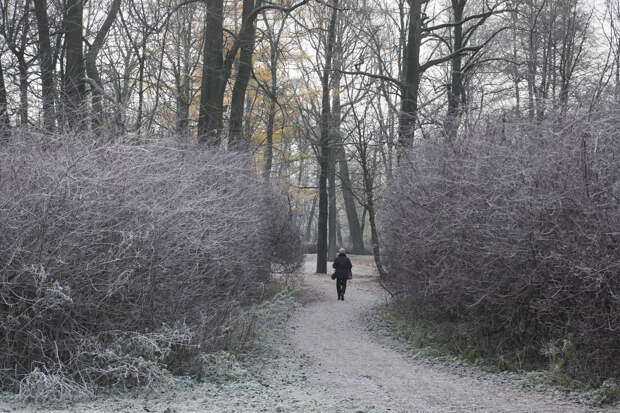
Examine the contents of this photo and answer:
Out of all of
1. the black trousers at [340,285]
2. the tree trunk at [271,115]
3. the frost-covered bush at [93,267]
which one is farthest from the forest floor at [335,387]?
the tree trunk at [271,115]

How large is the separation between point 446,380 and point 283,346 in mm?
3302

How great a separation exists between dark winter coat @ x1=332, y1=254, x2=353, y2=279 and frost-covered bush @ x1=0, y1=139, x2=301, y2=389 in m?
9.25

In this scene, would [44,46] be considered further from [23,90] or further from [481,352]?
[481,352]

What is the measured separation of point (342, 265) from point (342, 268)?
0.14m

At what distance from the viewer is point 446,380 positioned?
8.49 meters

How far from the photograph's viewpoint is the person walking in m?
17.4

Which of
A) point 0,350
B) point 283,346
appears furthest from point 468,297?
point 0,350

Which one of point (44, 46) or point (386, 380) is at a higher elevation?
point (44, 46)

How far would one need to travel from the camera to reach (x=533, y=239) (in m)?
7.76

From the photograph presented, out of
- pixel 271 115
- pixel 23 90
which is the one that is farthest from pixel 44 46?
pixel 271 115

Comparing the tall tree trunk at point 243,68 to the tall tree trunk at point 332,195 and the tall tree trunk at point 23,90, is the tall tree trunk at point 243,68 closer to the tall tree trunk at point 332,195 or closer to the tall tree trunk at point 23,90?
the tall tree trunk at point 332,195

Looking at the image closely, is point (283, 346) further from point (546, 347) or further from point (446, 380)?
point (546, 347)

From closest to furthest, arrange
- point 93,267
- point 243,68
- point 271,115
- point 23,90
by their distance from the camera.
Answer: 1. point 93,267
2. point 23,90
3. point 243,68
4. point 271,115

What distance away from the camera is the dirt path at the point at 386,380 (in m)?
6.87
